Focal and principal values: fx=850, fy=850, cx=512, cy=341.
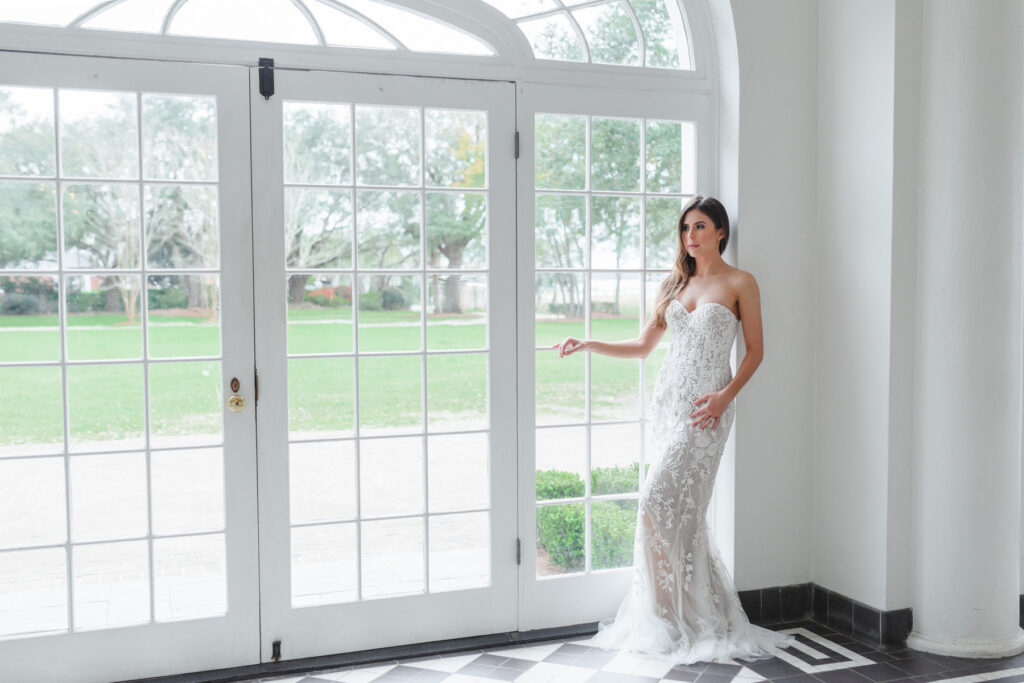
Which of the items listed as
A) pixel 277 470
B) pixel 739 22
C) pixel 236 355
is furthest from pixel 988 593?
pixel 236 355

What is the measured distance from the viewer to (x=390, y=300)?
3484mm

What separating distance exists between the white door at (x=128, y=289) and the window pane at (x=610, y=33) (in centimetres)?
138

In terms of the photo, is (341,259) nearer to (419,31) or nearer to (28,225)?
(419,31)

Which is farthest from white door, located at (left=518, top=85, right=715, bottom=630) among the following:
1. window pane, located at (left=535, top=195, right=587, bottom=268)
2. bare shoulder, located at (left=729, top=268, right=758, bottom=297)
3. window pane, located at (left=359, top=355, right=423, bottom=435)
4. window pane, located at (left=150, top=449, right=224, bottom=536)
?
window pane, located at (left=359, top=355, right=423, bottom=435)

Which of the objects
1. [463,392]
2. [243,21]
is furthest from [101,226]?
[463,392]

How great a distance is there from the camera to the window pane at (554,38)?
339 centimetres

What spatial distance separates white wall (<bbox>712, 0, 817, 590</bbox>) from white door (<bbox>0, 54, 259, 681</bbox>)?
1.98 meters

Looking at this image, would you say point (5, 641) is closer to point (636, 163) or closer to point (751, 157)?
point (636, 163)

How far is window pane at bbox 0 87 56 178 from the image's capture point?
2.83 meters

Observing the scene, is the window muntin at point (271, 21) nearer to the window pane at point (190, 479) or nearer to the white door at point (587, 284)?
the white door at point (587, 284)

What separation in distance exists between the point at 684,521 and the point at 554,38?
198cm

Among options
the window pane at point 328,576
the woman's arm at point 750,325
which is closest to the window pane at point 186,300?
the window pane at point 328,576

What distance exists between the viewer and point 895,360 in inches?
129

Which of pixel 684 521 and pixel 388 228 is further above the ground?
pixel 388 228
